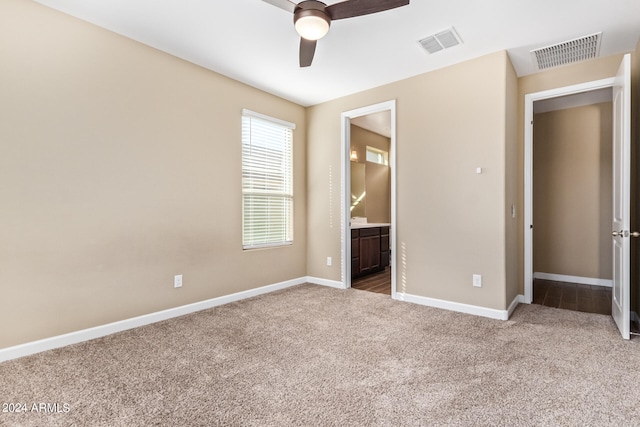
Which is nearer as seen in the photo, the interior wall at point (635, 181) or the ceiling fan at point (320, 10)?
the ceiling fan at point (320, 10)

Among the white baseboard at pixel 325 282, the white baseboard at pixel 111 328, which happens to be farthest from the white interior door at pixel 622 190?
the white baseboard at pixel 111 328

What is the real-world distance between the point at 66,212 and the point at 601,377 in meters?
4.04

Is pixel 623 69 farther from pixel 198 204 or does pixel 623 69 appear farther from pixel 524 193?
pixel 198 204

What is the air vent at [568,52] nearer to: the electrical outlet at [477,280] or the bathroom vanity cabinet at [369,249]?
the electrical outlet at [477,280]

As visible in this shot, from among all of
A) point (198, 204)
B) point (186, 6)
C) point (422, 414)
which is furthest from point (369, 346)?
point (186, 6)

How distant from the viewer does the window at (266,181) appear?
13.4ft

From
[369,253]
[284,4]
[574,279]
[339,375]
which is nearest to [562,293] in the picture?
[574,279]

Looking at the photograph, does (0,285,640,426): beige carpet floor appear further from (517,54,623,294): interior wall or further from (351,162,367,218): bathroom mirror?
(351,162,367,218): bathroom mirror

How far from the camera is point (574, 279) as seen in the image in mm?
4848

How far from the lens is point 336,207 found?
15.0ft

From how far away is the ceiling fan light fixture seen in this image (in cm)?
213

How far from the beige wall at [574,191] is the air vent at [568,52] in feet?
5.99

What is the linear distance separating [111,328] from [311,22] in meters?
2.97

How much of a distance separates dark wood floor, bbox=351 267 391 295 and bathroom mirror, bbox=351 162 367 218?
1.29 metres
